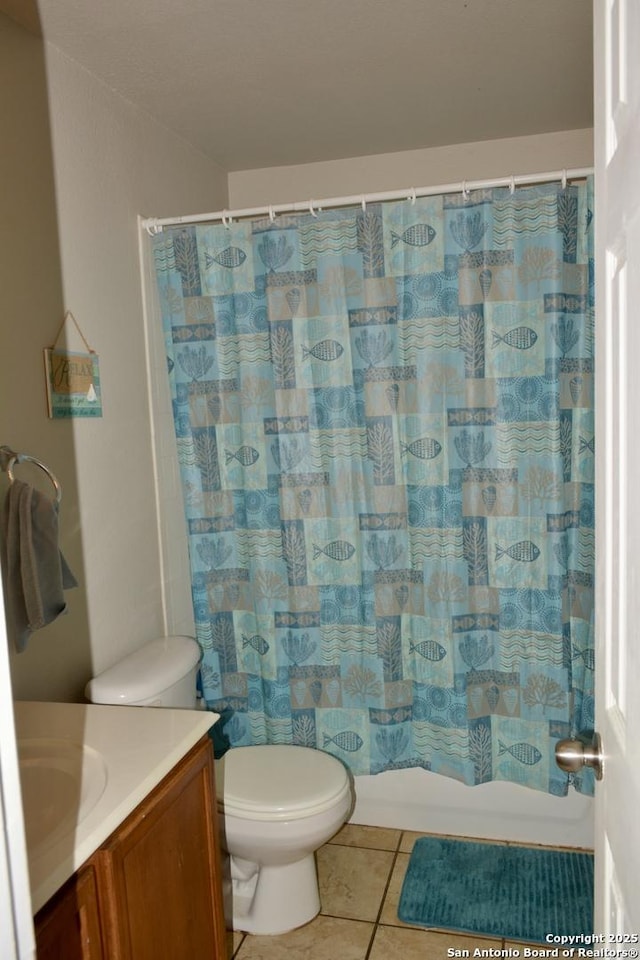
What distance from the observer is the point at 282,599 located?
2.39 meters

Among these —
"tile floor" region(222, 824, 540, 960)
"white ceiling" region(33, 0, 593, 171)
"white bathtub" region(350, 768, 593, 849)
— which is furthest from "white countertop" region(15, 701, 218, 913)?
"white ceiling" region(33, 0, 593, 171)

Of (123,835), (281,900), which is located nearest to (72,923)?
(123,835)

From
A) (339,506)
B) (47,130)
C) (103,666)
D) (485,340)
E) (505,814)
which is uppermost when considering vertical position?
(47,130)

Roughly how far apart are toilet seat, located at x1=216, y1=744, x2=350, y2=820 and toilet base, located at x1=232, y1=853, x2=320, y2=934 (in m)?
0.23

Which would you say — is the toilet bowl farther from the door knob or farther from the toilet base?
the door knob

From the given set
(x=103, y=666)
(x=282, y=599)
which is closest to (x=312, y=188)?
(x=282, y=599)

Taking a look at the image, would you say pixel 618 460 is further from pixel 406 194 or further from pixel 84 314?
pixel 84 314

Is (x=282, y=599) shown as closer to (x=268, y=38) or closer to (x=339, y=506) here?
(x=339, y=506)

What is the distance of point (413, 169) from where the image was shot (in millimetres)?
2875

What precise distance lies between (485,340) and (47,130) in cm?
131

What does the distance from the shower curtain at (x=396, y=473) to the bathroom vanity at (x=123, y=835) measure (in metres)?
0.83

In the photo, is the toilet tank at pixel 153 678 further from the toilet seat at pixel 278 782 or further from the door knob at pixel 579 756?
the door knob at pixel 579 756

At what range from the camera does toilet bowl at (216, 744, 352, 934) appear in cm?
194

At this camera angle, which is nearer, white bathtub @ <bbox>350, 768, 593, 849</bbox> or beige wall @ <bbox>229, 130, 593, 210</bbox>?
white bathtub @ <bbox>350, 768, 593, 849</bbox>
